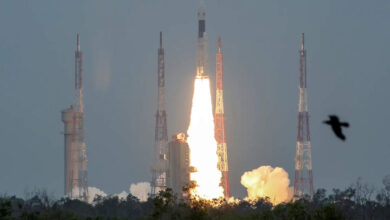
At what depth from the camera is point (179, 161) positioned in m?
148

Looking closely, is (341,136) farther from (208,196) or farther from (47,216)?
(208,196)

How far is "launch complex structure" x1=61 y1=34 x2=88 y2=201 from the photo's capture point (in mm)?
162875

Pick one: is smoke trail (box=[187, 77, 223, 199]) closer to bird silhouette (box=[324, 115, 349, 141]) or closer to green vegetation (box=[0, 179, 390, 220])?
green vegetation (box=[0, 179, 390, 220])

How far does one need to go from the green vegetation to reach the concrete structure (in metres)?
6.55

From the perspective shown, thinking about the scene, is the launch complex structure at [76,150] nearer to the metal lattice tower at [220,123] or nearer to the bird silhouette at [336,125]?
the metal lattice tower at [220,123]

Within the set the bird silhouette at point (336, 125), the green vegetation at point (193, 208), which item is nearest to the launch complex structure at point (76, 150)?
the green vegetation at point (193, 208)

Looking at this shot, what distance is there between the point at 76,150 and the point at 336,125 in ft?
499

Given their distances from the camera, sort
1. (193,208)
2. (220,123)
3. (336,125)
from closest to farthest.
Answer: (336,125)
(193,208)
(220,123)

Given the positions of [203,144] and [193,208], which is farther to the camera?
[203,144]

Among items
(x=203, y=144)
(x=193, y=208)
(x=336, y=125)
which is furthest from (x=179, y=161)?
(x=336, y=125)

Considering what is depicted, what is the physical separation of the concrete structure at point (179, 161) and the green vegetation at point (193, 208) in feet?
21.5

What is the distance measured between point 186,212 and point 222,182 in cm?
7629

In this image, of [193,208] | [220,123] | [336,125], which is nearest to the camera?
[336,125]

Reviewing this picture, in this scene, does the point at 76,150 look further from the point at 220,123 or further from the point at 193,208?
the point at 193,208
